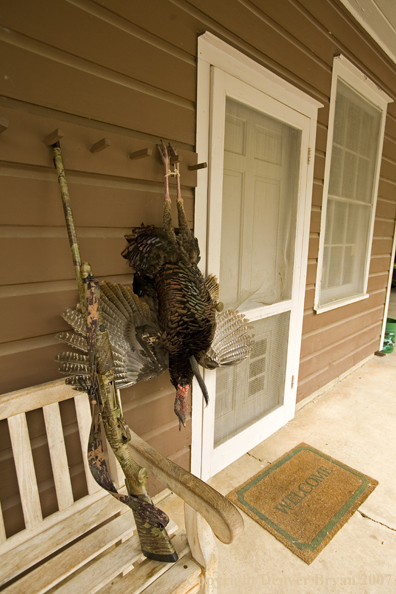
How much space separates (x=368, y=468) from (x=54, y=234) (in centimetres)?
228

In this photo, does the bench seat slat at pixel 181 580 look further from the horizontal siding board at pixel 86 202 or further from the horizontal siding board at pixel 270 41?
the horizontal siding board at pixel 270 41

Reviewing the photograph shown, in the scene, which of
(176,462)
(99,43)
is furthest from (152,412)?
(99,43)

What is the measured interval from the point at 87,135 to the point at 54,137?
19 centimetres

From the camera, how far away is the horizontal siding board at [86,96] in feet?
3.08

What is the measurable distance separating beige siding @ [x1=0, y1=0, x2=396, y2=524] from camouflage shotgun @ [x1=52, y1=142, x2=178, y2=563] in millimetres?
198

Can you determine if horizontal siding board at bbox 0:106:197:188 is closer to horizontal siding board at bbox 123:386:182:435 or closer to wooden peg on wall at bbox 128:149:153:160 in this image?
wooden peg on wall at bbox 128:149:153:160

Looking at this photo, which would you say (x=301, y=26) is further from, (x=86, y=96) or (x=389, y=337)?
(x=389, y=337)

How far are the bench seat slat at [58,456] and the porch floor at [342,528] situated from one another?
0.69 m

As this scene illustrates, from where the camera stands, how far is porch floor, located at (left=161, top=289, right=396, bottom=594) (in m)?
1.33

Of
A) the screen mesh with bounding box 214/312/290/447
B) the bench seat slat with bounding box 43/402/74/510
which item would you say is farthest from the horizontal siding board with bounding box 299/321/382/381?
the bench seat slat with bounding box 43/402/74/510

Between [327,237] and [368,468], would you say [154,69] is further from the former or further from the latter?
[368,468]

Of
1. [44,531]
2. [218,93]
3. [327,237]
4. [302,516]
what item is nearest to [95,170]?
[218,93]

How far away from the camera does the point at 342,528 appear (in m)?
1.58

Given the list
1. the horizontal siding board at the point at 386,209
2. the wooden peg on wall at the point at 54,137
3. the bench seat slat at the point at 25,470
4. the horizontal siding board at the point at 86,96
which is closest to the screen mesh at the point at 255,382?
the bench seat slat at the point at 25,470
